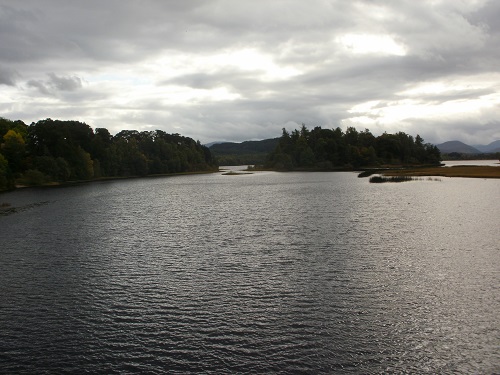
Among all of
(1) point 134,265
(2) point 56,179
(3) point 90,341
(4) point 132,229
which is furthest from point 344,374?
(2) point 56,179

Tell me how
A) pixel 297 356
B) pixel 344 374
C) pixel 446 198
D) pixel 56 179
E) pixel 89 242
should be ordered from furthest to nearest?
pixel 56 179 → pixel 446 198 → pixel 89 242 → pixel 297 356 → pixel 344 374

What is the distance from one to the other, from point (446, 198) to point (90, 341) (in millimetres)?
78958

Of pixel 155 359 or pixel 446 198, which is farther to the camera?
pixel 446 198

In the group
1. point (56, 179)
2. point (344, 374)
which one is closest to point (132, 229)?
point (344, 374)

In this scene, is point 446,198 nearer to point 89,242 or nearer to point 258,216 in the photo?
point 258,216

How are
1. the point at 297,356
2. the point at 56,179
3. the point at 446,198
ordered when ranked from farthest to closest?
the point at 56,179 → the point at 446,198 → the point at 297,356

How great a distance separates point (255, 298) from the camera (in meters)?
28.7

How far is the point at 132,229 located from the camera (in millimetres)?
58656

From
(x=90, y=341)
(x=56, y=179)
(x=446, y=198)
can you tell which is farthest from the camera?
(x=56, y=179)

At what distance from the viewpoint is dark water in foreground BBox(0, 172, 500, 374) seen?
814 inches

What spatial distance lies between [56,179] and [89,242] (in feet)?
453

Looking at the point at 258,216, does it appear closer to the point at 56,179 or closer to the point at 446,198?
the point at 446,198

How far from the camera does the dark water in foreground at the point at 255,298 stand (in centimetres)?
2067

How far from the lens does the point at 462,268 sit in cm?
3494
